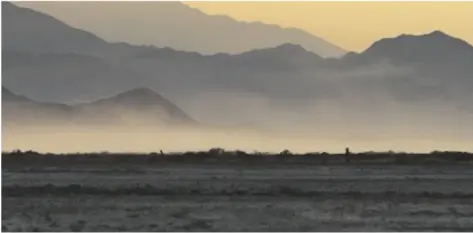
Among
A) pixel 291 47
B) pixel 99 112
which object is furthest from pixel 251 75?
pixel 99 112

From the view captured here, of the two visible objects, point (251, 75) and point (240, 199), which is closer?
point (251, 75)

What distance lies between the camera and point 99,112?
18.7 m

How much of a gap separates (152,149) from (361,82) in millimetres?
3616

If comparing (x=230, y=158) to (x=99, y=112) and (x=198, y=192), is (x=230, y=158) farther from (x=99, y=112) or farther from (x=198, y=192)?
(x=99, y=112)

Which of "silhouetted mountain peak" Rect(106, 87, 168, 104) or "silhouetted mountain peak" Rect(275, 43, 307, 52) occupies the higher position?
"silhouetted mountain peak" Rect(275, 43, 307, 52)

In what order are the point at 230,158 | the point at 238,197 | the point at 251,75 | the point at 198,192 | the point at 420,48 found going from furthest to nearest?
the point at 198,192
the point at 230,158
the point at 238,197
the point at 251,75
the point at 420,48

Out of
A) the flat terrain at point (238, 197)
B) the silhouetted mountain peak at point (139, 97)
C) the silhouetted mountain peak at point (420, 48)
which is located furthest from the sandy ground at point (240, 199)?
the silhouetted mountain peak at point (420, 48)

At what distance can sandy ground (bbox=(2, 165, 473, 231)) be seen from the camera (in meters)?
17.7

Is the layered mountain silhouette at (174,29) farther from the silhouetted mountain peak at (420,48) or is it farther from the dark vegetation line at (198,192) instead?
the dark vegetation line at (198,192)

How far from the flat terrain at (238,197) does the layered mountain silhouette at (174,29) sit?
2658 millimetres

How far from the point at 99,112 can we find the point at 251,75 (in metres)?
2.55

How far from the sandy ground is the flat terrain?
0.02 metres

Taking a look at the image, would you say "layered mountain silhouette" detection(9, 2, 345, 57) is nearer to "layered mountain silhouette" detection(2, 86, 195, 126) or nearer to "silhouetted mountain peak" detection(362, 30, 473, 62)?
"silhouetted mountain peak" detection(362, 30, 473, 62)

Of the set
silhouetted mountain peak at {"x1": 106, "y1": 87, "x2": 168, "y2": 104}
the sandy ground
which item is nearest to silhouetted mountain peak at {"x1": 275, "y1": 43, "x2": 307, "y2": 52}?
silhouetted mountain peak at {"x1": 106, "y1": 87, "x2": 168, "y2": 104}
